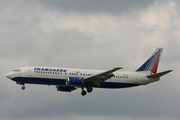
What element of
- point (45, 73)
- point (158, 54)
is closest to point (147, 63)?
point (158, 54)

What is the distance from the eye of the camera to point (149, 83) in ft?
351

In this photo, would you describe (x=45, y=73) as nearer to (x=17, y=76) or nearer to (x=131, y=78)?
(x=17, y=76)

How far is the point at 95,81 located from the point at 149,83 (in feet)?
35.4

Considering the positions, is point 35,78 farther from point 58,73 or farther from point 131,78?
point 131,78

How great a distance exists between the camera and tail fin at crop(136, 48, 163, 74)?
359ft

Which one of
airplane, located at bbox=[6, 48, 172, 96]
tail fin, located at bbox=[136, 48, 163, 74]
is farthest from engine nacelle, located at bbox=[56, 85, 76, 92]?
tail fin, located at bbox=[136, 48, 163, 74]

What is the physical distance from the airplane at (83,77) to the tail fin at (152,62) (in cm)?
20

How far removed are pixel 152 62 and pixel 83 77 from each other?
15255 mm

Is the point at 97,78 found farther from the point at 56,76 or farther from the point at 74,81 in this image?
the point at 56,76

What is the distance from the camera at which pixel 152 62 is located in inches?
4358

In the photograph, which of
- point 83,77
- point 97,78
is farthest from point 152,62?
point 83,77

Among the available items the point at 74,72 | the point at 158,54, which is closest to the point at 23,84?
the point at 74,72

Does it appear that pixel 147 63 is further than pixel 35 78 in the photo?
Yes

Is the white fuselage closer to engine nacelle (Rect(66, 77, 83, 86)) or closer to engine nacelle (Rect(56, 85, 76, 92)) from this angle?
engine nacelle (Rect(66, 77, 83, 86))
